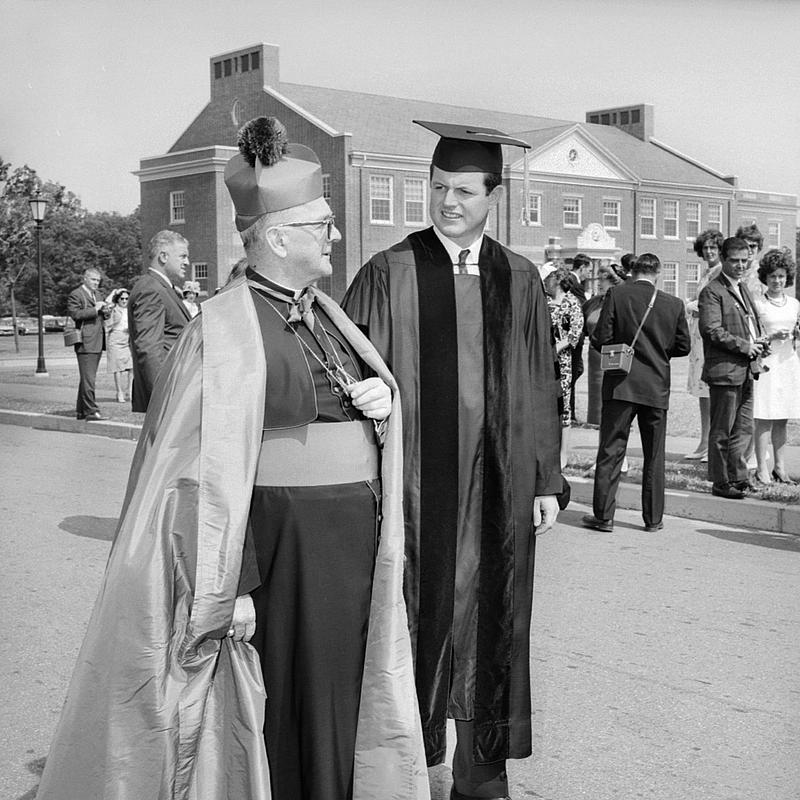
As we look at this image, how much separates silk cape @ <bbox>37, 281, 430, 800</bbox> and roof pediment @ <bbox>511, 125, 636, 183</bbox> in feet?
159

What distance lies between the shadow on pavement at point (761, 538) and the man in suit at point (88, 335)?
895 cm

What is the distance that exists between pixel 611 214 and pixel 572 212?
2679 millimetres

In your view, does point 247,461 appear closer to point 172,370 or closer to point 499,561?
point 172,370

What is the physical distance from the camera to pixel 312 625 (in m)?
3.04

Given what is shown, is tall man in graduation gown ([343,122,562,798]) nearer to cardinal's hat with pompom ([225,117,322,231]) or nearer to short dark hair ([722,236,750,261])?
cardinal's hat with pompom ([225,117,322,231])

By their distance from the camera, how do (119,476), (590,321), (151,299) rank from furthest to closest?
(590,321), (119,476), (151,299)

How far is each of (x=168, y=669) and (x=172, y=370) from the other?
0.74 meters

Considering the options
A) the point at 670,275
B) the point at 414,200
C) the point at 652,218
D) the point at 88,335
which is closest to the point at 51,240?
the point at 88,335

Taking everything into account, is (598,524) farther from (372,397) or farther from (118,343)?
(118,343)

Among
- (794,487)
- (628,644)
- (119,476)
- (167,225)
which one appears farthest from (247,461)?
(167,225)

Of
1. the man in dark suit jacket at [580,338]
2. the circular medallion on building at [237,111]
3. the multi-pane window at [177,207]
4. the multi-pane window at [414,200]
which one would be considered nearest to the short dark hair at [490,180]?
the man in dark suit jacket at [580,338]

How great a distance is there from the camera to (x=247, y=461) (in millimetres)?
2879

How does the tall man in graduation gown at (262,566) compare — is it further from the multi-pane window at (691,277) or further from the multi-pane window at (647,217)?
the multi-pane window at (691,277)

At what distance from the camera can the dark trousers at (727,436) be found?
348 inches
